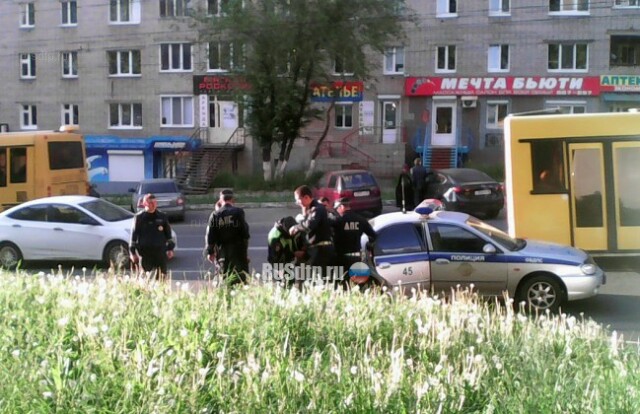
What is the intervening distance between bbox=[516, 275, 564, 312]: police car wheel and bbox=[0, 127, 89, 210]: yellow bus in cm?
1613

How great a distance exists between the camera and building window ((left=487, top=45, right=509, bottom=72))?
3888 cm

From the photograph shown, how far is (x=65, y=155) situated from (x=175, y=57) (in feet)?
65.2

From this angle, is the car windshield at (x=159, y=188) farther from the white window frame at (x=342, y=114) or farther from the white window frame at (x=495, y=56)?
the white window frame at (x=495, y=56)

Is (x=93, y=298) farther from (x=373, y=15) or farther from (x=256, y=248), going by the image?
(x=373, y=15)

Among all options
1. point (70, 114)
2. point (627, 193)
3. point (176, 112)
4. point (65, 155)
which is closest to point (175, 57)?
point (176, 112)

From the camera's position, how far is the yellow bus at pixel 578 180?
12844 millimetres

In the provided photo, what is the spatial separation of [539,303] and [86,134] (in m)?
35.9

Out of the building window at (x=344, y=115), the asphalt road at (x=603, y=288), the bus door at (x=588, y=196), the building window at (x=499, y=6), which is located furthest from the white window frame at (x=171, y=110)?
the bus door at (x=588, y=196)

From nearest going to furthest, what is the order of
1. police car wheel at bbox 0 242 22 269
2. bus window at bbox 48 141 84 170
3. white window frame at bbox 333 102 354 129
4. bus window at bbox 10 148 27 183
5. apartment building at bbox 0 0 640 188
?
police car wheel at bbox 0 242 22 269, bus window at bbox 10 148 27 183, bus window at bbox 48 141 84 170, apartment building at bbox 0 0 640 188, white window frame at bbox 333 102 354 129

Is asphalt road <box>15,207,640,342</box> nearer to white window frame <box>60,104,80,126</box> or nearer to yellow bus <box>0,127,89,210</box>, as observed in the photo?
yellow bus <box>0,127,89,210</box>

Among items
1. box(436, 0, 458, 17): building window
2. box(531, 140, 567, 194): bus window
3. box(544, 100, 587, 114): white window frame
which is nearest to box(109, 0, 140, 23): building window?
box(436, 0, 458, 17): building window

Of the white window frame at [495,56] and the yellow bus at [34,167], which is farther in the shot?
the white window frame at [495,56]

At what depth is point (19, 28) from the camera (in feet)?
141

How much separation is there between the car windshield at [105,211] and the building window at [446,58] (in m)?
26.9
